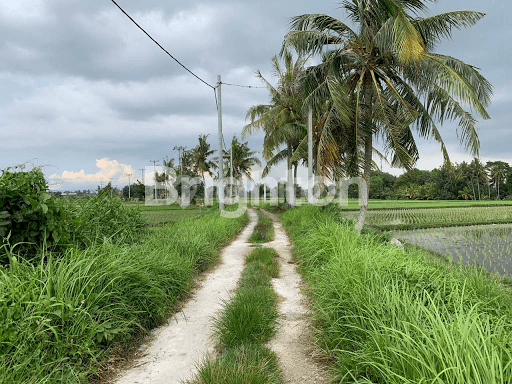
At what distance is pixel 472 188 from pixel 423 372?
6357 centimetres

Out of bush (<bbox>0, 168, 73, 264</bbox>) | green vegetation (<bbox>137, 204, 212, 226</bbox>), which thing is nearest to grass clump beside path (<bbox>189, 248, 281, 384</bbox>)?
bush (<bbox>0, 168, 73, 264</bbox>)

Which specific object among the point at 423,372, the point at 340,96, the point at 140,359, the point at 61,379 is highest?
the point at 340,96

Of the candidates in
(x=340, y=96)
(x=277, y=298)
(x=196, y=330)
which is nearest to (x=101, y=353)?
(x=196, y=330)

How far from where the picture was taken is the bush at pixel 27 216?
10.9 feet

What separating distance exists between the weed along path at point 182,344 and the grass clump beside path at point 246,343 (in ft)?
0.59

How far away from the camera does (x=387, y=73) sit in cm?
945

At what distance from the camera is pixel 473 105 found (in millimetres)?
7172

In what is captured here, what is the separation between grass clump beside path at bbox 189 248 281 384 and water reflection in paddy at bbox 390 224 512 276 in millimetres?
4103

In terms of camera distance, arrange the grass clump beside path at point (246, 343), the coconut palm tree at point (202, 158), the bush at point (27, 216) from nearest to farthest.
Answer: the grass clump beside path at point (246, 343)
the bush at point (27, 216)
the coconut palm tree at point (202, 158)

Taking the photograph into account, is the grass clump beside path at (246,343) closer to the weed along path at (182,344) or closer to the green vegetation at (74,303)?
the weed along path at (182,344)

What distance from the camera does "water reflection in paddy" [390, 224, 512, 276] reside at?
7.20 m

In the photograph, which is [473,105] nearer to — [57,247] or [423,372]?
[423,372]

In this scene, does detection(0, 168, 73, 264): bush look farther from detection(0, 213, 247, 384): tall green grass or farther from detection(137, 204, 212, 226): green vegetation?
detection(137, 204, 212, 226): green vegetation

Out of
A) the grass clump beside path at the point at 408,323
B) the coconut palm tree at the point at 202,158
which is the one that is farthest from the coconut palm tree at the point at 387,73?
the coconut palm tree at the point at 202,158
